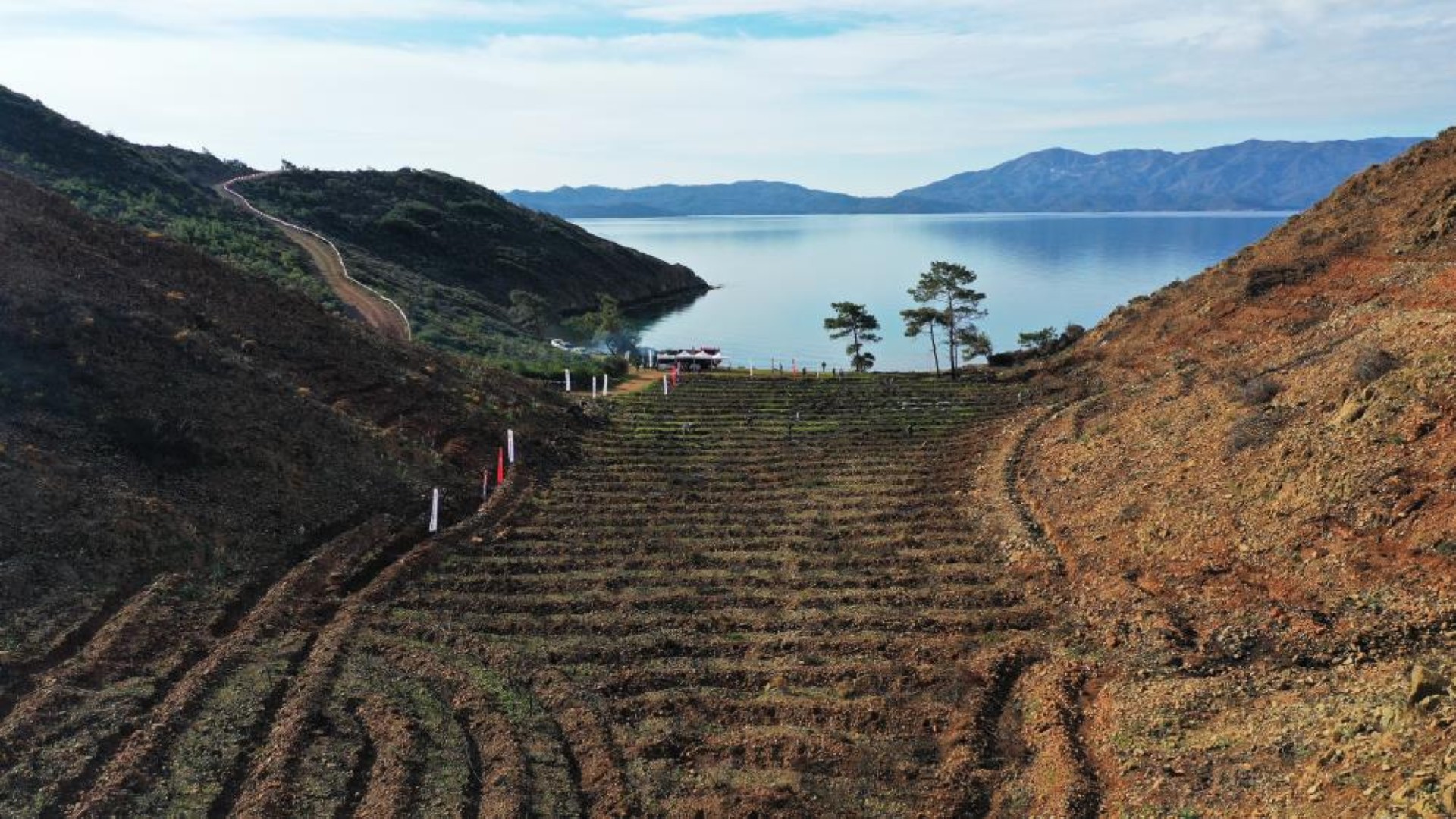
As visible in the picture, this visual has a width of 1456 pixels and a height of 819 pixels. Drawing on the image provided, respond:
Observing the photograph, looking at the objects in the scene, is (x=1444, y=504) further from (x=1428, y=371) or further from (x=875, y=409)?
(x=875, y=409)

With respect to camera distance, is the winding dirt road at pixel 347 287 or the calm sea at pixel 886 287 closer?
the winding dirt road at pixel 347 287

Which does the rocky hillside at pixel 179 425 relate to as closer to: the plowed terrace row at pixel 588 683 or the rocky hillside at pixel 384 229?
the plowed terrace row at pixel 588 683

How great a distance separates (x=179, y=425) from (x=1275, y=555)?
21.5 m

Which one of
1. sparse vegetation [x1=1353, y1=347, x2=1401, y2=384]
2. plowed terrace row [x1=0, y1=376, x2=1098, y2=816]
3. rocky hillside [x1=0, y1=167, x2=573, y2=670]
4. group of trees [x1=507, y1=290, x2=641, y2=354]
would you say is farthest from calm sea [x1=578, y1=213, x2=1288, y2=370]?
plowed terrace row [x1=0, y1=376, x2=1098, y2=816]

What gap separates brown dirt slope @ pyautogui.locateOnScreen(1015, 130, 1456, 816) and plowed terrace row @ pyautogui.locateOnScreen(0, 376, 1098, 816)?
1.42 m

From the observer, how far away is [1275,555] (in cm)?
1483

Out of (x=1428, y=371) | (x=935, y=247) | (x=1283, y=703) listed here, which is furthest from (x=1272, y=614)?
(x=935, y=247)

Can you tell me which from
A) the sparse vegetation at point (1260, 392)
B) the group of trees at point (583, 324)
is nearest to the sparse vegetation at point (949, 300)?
the group of trees at point (583, 324)

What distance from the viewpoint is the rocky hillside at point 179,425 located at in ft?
49.1

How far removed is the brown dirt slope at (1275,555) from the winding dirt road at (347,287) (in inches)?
1102

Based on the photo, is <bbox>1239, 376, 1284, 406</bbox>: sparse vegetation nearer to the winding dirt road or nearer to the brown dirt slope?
the brown dirt slope

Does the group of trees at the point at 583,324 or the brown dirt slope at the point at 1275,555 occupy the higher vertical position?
the group of trees at the point at 583,324

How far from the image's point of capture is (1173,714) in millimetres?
11523

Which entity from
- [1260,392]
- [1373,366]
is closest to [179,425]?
[1260,392]
